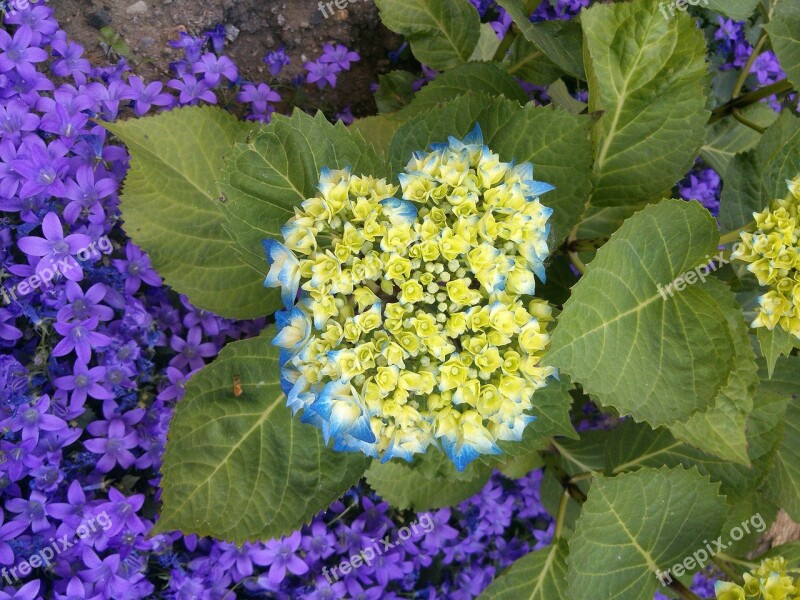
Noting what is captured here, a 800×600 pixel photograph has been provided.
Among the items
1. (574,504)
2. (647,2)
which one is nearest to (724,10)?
(647,2)

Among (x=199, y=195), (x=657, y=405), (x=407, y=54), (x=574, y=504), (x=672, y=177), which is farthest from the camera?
(x=407, y=54)

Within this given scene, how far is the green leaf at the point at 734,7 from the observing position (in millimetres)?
1241

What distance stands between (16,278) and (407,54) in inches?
49.4

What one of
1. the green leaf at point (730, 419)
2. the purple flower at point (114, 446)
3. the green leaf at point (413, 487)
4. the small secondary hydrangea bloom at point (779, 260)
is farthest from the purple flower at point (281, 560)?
the small secondary hydrangea bloom at point (779, 260)

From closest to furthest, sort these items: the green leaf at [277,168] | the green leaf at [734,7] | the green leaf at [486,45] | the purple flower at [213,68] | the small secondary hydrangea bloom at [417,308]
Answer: the small secondary hydrangea bloom at [417,308] → the green leaf at [277,168] → the green leaf at [734,7] → the purple flower at [213,68] → the green leaf at [486,45]

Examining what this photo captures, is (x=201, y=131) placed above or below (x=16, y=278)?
above

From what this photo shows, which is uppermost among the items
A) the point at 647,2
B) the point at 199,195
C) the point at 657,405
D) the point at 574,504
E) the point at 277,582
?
the point at 647,2

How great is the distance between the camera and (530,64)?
174 centimetres

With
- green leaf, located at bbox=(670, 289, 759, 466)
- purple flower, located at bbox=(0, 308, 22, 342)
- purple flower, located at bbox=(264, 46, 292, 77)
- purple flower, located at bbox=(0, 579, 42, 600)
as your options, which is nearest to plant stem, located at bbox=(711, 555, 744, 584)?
green leaf, located at bbox=(670, 289, 759, 466)

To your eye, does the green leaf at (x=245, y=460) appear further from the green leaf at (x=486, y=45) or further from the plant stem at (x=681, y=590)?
the green leaf at (x=486, y=45)

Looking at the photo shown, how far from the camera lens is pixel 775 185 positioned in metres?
1.20

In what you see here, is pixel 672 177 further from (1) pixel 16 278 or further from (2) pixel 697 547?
(1) pixel 16 278

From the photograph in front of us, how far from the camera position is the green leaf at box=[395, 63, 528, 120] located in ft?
5.16

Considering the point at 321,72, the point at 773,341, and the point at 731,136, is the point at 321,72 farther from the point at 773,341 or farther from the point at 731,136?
the point at 773,341
